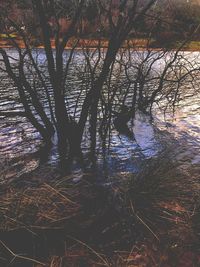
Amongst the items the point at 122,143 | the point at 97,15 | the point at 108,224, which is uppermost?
the point at 97,15

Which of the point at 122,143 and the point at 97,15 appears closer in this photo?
the point at 97,15

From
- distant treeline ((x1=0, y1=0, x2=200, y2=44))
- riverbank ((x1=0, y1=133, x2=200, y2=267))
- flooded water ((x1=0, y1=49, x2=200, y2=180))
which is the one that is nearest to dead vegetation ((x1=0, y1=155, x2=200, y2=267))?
riverbank ((x1=0, y1=133, x2=200, y2=267))

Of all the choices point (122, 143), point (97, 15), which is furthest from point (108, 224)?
point (97, 15)

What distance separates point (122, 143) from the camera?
14.5m

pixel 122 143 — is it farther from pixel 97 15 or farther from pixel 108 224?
pixel 108 224

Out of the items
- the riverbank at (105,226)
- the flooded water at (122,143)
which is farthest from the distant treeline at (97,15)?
the riverbank at (105,226)

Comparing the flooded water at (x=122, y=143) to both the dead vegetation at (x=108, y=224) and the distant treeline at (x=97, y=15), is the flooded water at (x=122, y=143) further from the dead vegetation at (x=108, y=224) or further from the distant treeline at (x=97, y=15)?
the dead vegetation at (x=108, y=224)

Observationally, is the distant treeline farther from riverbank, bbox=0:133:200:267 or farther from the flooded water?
riverbank, bbox=0:133:200:267

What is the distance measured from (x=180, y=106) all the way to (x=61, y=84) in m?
11.1

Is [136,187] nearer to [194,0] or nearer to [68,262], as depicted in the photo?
[68,262]

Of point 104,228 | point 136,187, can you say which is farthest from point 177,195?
point 104,228

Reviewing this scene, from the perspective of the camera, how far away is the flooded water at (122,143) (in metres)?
12.0

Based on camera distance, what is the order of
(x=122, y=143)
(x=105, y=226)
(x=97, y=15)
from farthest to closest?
1. (x=122, y=143)
2. (x=97, y=15)
3. (x=105, y=226)

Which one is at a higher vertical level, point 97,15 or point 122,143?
point 97,15
